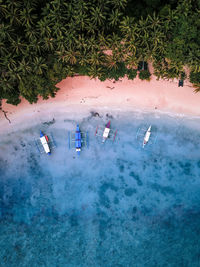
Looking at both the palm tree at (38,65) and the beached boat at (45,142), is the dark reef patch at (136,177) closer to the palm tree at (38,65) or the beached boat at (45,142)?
the beached boat at (45,142)

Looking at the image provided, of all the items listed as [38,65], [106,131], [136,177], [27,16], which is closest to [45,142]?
[106,131]

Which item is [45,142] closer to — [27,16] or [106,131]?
[106,131]

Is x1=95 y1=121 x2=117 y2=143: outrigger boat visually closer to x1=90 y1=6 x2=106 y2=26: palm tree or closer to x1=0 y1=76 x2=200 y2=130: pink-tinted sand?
x1=0 y1=76 x2=200 y2=130: pink-tinted sand

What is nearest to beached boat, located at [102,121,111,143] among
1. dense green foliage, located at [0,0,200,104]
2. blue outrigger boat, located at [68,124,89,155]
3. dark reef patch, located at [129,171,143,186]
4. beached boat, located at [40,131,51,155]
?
blue outrigger boat, located at [68,124,89,155]

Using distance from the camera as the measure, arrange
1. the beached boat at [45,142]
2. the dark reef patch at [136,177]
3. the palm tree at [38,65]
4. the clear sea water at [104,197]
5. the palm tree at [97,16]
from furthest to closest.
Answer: the dark reef patch at [136,177], the clear sea water at [104,197], the beached boat at [45,142], the palm tree at [38,65], the palm tree at [97,16]

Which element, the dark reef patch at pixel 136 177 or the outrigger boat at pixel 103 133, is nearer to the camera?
the outrigger boat at pixel 103 133

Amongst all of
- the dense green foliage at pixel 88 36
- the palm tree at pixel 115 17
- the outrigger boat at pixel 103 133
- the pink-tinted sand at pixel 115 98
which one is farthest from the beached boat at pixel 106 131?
the palm tree at pixel 115 17
